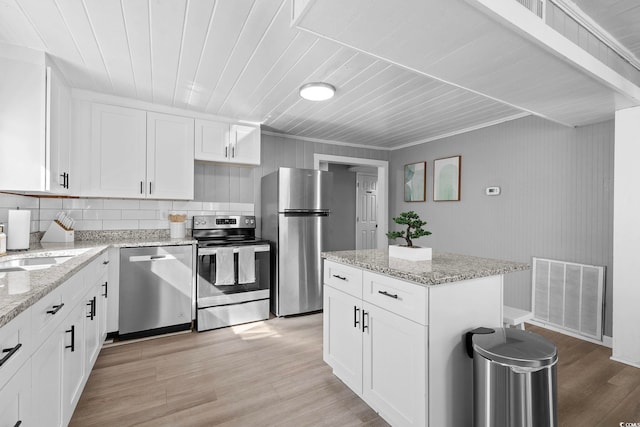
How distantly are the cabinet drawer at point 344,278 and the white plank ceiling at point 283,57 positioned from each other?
130 cm

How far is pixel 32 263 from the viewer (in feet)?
6.46

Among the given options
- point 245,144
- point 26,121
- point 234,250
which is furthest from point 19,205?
point 245,144

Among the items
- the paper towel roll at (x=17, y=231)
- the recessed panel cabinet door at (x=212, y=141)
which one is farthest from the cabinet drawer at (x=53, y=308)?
the recessed panel cabinet door at (x=212, y=141)

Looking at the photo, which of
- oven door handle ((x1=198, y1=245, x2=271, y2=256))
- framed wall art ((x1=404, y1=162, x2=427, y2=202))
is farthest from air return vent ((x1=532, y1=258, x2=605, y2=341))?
oven door handle ((x1=198, y1=245, x2=271, y2=256))

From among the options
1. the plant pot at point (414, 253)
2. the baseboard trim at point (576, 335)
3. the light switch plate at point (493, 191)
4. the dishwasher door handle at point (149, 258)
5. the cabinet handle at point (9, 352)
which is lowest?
the baseboard trim at point (576, 335)

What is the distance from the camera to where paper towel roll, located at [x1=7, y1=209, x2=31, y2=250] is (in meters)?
2.12

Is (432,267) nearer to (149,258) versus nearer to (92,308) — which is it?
(92,308)

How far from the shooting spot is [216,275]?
308cm

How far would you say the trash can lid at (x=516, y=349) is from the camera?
1.30m

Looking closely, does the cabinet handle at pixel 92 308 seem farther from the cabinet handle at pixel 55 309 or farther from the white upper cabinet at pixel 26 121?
the white upper cabinet at pixel 26 121

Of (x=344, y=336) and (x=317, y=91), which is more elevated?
(x=317, y=91)

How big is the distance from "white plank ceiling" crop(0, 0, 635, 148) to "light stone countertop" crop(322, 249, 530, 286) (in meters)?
1.17

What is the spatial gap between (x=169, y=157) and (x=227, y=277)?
138 cm

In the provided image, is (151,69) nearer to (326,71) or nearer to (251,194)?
(326,71)
